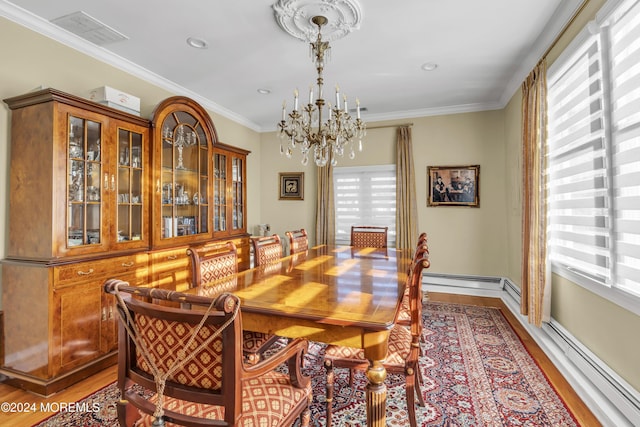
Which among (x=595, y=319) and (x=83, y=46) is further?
(x=83, y=46)

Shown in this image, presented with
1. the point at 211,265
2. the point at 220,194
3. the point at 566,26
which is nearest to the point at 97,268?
the point at 211,265

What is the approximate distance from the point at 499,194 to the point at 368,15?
10.2 feet

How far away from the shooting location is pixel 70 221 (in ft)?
7.60

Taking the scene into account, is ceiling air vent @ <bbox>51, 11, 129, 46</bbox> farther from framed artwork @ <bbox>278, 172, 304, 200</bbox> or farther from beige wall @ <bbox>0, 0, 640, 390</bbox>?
framed artwork @ <bbox>278, 172, 304, 200</bbox>

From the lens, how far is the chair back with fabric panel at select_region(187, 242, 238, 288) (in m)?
1.97

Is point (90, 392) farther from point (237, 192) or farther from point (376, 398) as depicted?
point (237, 192)

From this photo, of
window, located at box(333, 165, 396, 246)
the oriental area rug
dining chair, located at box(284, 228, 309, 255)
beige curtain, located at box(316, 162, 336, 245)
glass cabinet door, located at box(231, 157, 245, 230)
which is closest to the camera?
the oriental area rug

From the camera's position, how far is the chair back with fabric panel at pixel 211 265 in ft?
6.46

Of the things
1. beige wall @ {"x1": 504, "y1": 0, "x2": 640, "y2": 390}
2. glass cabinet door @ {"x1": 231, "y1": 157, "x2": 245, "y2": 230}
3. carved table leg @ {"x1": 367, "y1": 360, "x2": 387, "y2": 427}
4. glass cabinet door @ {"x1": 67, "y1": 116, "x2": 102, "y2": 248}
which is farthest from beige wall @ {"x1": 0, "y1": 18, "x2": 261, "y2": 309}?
beige wall @ {"x1": 504, "y1": 0, "x2": 640, "y2": 390}

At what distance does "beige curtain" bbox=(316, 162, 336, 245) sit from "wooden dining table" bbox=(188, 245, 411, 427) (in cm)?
260

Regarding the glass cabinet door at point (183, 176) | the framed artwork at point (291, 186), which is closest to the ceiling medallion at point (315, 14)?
the glass cabinet door at point (183, 176)

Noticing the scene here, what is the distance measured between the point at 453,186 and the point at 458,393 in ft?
10.1

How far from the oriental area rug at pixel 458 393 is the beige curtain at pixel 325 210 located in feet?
7.91

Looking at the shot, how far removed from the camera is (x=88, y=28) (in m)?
2.56
